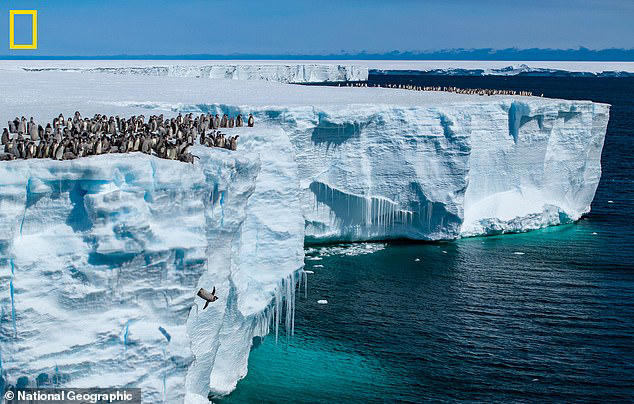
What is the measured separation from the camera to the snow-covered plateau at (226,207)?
13.3m

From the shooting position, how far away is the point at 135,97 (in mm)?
30156

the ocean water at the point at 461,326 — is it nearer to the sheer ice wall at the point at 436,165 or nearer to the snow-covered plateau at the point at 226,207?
the sheer ice wall at the point at 436,165

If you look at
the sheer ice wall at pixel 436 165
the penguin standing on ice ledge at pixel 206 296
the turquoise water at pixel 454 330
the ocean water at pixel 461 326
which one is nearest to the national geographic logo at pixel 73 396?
the penguin standing on ice ledge at pixel 206 296

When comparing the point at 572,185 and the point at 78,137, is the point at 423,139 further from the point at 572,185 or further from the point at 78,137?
the point at 78,137

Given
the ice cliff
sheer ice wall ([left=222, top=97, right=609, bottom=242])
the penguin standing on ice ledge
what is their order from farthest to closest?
the ice cliff → sheer ice wall ([left=222, top=97, right=609, bottom=242]) → the penguin standing on ice ledge

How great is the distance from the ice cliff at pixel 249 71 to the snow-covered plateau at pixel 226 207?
129 ft

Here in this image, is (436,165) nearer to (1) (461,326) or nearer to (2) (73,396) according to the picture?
(1) (461,326)

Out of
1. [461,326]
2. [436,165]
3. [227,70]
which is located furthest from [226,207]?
[227,70]

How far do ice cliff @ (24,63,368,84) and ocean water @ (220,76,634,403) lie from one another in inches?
1705

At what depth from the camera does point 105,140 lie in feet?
50.3

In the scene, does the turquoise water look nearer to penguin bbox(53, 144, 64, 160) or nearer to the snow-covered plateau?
the snow-covered plateau

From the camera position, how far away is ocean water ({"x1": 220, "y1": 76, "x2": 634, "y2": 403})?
1969 cm

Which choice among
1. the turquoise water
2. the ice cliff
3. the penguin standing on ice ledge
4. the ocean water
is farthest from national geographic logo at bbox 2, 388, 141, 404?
the ice cliff

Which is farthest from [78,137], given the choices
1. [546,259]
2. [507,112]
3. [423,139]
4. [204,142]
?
[507,112]
